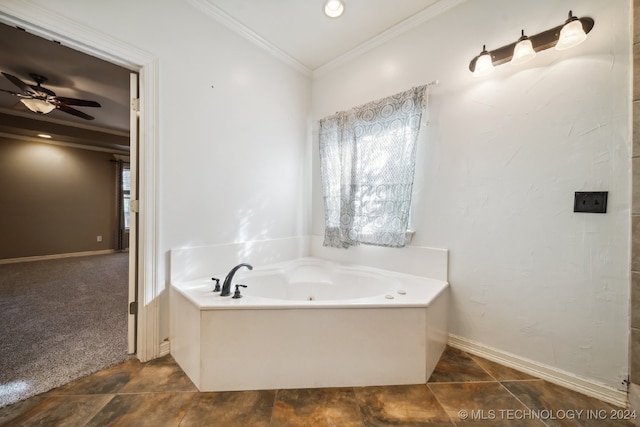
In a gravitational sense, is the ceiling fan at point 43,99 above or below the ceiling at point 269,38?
below

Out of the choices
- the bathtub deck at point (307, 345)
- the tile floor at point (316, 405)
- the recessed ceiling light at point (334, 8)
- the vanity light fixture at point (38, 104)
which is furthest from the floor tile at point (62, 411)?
the vanity light fixture at point (38, 104)

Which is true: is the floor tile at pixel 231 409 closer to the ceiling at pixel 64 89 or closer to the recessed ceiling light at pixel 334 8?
the recessed ceiling light at pixel 334 8

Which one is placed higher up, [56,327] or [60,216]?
[60,216]

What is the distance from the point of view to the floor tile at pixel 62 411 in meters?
1.06

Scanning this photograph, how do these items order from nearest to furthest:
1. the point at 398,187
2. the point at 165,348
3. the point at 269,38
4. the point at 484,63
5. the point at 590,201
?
1. the point at 590,201
2. the point at 484,63
3. the point at 165,348
4. the point at 398,187
5. the point at 269,38

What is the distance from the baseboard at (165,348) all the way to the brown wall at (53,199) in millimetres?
4853

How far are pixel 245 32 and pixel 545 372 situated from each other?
10.3 feet

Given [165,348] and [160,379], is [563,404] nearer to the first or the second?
[160,379]

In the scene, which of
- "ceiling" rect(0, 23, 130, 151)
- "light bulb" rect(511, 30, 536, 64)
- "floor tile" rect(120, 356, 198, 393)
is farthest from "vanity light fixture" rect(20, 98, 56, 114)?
"light bulb" rect(511, 30, 536, 64)

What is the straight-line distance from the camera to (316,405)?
1170 mm

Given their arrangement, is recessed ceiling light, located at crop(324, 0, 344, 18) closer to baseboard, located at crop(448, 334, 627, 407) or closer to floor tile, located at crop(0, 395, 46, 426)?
baseboard, located at crop(448, 334, 627, 407)

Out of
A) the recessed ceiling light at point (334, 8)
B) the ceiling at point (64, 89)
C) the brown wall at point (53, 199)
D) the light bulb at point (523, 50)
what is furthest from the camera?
the brown wall at point (53, 199)

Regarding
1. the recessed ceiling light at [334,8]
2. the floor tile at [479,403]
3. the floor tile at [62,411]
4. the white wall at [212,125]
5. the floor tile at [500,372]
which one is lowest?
the floor tile at [62,411]

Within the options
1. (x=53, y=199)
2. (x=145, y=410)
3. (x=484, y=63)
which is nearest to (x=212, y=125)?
(x=145, y=410)
